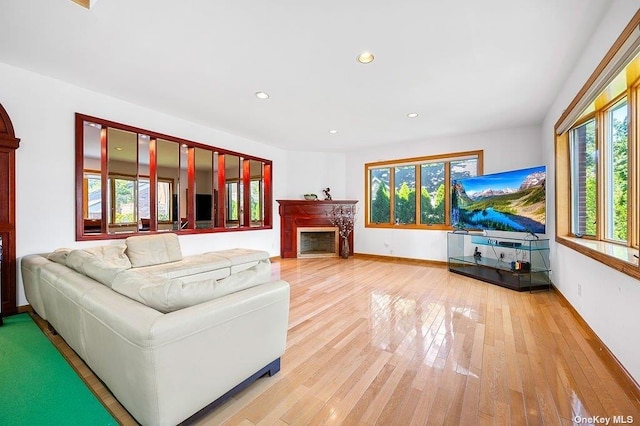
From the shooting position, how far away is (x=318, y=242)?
690 centimetres

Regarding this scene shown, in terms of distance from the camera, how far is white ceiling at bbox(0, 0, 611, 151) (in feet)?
6.64

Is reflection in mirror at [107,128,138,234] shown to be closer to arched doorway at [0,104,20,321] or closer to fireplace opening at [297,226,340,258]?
arched doorway at [0,104,20,321]

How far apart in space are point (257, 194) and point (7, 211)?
152 inches

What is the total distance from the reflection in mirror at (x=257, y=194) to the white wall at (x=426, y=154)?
2217 millimetres

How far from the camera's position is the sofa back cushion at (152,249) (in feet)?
11.6

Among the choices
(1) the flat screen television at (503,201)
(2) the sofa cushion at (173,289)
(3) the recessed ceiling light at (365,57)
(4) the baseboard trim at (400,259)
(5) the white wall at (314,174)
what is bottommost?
(4) the baseboard trim at (400,259)

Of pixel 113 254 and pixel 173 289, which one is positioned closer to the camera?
pixel 173 289

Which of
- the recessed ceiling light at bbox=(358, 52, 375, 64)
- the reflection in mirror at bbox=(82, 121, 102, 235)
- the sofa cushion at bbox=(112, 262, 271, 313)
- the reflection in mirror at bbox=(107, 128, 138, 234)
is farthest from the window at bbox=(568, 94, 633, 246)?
the reflection in mirror at bbox=(107, 128, 138, 234)

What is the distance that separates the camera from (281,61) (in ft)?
8.85

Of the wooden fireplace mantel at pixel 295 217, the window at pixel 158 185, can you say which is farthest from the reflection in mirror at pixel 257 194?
the wooden fireplace mantel at pixel 295 217

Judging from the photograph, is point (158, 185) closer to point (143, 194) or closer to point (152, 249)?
point (143, 194)

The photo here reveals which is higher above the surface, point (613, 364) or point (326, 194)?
point (326, 194)

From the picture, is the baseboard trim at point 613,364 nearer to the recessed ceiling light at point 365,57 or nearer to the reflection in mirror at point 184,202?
the recessed ceiling light at point 365,57

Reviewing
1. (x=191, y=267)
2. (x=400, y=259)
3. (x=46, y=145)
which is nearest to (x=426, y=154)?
(x=400, y=259)
